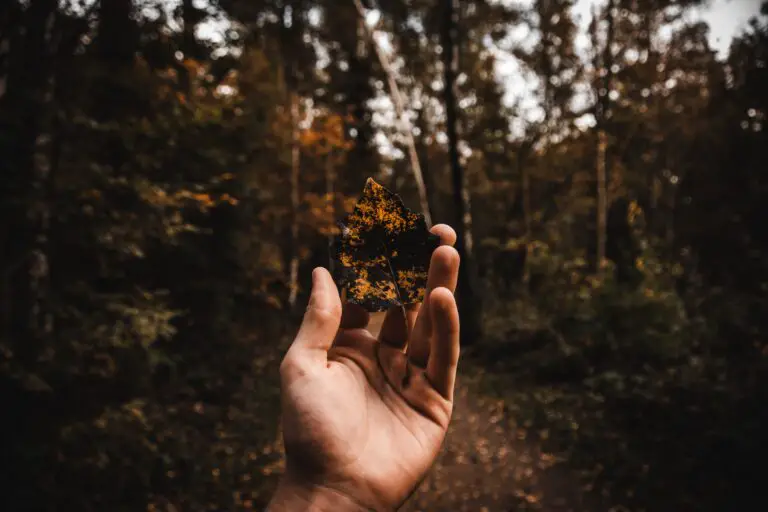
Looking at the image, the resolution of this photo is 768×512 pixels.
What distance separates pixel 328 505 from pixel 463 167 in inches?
402

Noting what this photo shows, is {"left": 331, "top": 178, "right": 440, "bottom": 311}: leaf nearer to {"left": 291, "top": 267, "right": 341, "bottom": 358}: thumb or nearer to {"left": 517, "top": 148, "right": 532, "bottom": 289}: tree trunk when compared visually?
{"left": 291, "top": 267, "right": 341, "bottom": 358}: thumb

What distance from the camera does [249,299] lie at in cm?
998

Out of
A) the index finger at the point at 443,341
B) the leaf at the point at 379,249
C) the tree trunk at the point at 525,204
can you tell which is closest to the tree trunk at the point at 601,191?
the tree trunk at the point at 525,204

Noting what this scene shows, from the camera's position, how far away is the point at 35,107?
142 inches

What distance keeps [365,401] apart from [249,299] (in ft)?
29.3

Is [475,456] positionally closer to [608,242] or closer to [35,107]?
[35,107]

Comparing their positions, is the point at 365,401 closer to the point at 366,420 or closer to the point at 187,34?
the point at 366,420

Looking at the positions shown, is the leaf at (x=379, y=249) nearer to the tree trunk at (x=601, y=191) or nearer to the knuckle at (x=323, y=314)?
the knuckle at (x=323, y=314)

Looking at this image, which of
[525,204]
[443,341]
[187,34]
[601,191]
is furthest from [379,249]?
[525,204]

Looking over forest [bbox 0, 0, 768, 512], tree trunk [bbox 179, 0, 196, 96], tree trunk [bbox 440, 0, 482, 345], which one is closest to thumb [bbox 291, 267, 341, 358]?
Result: forest [bbox 0, 0, 768, 512]

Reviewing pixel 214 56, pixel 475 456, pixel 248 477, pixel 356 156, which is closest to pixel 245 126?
pixel 214 56

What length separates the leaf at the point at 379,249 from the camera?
4.50 ft

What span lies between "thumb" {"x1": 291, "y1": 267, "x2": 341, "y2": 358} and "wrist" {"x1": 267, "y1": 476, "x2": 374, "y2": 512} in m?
0.40

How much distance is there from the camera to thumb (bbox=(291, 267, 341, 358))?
4.74 ft
